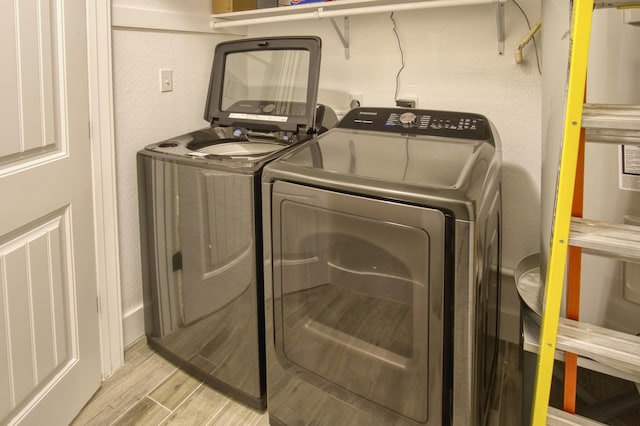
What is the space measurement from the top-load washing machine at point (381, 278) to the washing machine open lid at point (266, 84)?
14.7 inches

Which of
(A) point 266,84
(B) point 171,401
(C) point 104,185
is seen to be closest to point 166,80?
(A) point 266,84

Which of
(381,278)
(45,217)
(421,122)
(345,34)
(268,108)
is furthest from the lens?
(345,34)

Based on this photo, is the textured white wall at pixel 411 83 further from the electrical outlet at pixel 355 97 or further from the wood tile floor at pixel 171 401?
the wood tile floor at pixel 171 401

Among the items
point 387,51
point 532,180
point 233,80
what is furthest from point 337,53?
point 532,180

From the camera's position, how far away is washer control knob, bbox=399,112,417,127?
1583 mm

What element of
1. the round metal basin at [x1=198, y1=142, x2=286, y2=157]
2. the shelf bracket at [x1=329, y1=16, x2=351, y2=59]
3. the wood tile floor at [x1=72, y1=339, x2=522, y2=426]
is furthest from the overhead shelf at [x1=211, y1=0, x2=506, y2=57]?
the wood tile floor at [x1=72, y1=339, x2=522, y2=426]

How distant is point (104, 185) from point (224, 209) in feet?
1.81

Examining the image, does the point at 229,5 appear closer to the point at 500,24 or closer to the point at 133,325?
the point at 500,24

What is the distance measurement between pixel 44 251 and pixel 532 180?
180 cm

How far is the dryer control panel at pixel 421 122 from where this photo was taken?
1492 millimetres

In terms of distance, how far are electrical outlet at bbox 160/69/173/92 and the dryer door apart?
99 cm

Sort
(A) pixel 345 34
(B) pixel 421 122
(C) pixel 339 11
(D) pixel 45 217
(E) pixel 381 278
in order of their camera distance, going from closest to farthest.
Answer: (E) pixel 381 278 < (D) pixel 45 217 < (B) pixel 421 122 < (C) pixel 339 11 < (A) pixel 345 34

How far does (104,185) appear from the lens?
1.67 meters

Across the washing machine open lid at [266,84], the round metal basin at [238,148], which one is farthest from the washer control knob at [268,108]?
the round metal basin at [238,148]
